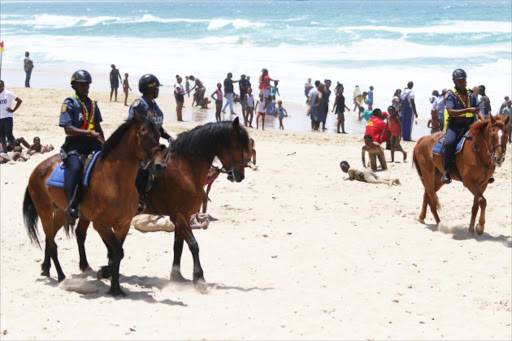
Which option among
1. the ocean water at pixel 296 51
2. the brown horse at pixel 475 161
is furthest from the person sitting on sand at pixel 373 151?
the ocean water at pixel 296 51

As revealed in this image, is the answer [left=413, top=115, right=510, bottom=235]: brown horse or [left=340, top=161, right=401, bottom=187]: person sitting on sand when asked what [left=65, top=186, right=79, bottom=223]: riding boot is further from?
[left=340, top=161, right=401, bottom=187]: person sitting on sand

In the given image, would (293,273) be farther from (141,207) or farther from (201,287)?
(141,207)

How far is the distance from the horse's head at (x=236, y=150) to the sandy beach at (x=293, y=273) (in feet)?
5.00

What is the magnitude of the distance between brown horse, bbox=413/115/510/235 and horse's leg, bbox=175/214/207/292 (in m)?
5.19

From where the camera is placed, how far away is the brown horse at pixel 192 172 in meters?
8.99

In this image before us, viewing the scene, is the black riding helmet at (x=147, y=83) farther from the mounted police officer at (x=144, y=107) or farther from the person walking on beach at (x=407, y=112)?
the person walking on beach at (x=407, y=112)

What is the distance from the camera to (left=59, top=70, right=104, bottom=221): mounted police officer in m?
8.46

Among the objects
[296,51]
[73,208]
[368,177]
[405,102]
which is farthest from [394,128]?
[296,51]

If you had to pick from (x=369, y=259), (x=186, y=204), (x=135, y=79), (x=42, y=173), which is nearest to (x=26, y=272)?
(x=42, y=173)

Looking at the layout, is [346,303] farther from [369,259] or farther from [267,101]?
[267,101]

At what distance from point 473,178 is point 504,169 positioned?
6.36m

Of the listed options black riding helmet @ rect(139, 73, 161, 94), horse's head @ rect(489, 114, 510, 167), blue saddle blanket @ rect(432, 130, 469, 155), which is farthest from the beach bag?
black riding helmet @ rect(139, 73, 161, 94)

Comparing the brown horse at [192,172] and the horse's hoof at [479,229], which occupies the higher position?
the brown horse at [192,172]

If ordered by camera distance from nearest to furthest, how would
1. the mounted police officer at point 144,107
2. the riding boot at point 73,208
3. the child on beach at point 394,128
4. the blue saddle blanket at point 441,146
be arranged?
the riding boot at point 73,208 < the mounted police officer at point 144,107 < the blue saddle blanket at point 441,146 < the child on beach at point 394,128
